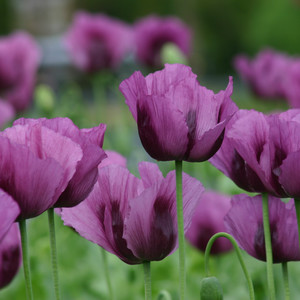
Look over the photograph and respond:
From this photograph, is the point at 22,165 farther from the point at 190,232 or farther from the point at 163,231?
the point at 190,232

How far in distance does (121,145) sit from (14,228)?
1.14m

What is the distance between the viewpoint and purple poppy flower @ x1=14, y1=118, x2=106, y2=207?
0.62 meters

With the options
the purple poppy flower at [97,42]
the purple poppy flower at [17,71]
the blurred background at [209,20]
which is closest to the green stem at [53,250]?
the purple poppy flower at [17,71]

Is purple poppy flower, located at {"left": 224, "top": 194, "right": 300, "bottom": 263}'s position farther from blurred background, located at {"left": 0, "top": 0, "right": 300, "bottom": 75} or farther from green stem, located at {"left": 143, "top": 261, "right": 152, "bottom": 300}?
blurred background, located at {"left": 0, "top": 0, "right": 300, "bottom": 75}

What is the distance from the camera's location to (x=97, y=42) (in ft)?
6.82

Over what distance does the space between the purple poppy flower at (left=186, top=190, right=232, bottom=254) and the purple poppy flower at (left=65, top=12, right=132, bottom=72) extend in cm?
90

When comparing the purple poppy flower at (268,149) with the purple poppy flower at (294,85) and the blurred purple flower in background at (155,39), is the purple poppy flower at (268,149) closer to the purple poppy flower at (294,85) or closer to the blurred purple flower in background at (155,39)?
the purple poppy flower at (294,85)

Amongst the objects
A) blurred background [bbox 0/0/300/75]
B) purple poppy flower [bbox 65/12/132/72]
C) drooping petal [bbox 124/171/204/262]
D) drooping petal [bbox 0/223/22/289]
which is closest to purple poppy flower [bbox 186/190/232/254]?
drooping petal [bbox 0/223/22/289]

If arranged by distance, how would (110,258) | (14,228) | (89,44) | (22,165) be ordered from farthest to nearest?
(89,44) < (110,258) < (14,228) < (22,165)

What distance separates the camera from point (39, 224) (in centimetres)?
192

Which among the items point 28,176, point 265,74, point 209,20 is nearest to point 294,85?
point 265,74

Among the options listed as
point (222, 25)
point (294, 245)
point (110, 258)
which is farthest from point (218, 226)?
point (222, 25)

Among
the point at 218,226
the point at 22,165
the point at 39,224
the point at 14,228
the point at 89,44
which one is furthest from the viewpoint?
the point at 89,44

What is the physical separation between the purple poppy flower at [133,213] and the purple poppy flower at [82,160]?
0.11 ft
